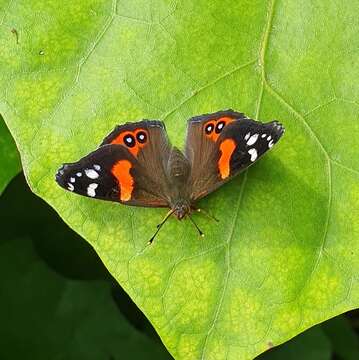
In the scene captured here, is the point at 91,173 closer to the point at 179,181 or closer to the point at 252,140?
the point at 179,181

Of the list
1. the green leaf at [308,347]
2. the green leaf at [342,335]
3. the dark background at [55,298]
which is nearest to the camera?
the dark background at [55,298]

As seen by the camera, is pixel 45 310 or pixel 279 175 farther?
pixel 45 310

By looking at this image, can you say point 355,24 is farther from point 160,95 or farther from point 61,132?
point 61,132

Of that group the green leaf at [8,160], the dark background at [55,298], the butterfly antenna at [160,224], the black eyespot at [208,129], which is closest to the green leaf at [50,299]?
the dark background at [55,298]

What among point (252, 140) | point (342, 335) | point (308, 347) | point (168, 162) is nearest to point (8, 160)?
point (168, 162)

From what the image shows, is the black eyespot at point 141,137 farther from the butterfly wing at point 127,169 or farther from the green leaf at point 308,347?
the green leaf at point 308,347

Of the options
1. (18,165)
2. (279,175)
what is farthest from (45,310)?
(279,175)
